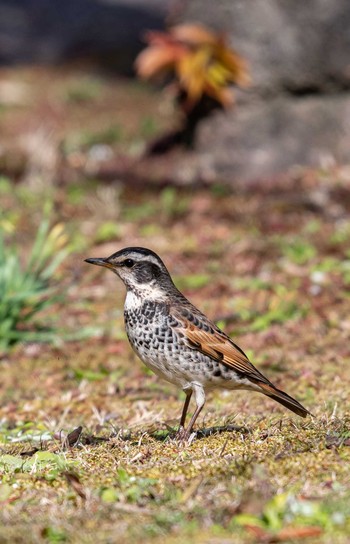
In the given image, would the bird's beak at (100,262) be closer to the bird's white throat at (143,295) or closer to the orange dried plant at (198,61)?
the bird's white throat at (143,295)

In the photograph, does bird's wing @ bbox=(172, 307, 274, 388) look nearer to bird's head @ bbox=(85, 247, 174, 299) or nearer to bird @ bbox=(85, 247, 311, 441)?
bird @ bbox=(85, 247, 311, 441)

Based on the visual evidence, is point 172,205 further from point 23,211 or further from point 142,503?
point 142,503

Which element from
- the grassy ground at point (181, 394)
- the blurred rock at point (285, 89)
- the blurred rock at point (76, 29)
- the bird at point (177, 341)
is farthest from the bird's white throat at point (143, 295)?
the blurred rock at point (76, 29)

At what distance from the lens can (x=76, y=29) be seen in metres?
28.5

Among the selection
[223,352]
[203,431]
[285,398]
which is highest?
[223,352]

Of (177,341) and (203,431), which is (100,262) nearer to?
(177,341)

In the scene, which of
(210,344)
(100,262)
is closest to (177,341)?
(210,344)

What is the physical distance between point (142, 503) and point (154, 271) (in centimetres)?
206

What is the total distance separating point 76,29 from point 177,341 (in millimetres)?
24415

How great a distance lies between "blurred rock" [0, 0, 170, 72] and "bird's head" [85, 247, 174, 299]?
1764cm

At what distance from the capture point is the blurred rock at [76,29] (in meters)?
25.3

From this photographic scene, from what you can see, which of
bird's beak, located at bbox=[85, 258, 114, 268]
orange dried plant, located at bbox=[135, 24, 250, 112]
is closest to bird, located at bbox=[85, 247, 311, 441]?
bird's beak, located at bbox=[85, 258, 114, 268]

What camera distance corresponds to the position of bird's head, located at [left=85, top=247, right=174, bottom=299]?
226 inches

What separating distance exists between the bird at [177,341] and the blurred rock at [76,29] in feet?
58.2
